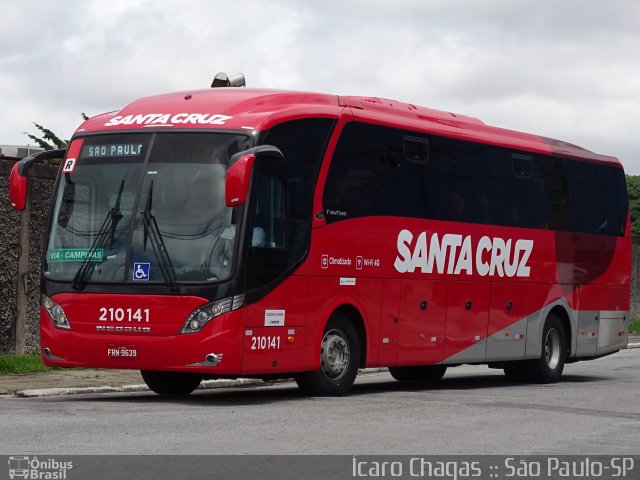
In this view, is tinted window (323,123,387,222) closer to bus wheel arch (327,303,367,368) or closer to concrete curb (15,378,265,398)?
bus wheel arch (327,303,367,368)

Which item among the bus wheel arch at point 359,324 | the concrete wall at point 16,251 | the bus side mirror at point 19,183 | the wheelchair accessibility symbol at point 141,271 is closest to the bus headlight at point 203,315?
the wheelchair accessibility symbol at point 141,271

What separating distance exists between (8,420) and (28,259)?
8.64 metres

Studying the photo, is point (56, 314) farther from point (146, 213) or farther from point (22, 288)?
point (22, 288)

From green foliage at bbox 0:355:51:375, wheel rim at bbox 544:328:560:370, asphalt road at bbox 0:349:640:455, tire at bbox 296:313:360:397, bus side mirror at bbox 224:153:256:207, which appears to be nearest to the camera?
asphalt road at bbox 0:349:640:455

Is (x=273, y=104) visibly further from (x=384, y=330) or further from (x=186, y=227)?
(x=384, y=330)

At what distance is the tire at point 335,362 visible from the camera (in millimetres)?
16141

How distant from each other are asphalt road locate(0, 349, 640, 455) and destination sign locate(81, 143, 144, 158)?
2823 mm

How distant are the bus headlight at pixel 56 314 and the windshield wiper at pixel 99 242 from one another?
1.17 feet

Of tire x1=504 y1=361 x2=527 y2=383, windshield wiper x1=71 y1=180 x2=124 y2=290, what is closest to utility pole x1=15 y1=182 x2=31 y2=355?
windshield wiper x1=71 y1=180 x2=124 y2=290

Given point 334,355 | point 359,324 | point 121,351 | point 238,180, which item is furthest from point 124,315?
point 359,324

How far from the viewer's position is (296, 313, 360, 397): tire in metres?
16.1

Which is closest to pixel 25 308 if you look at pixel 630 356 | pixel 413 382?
pixel 413 382

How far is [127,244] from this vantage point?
49.0 ft

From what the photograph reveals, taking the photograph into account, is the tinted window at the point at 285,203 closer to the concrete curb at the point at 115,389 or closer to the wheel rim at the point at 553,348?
the concrete curb at the point at 115,389
